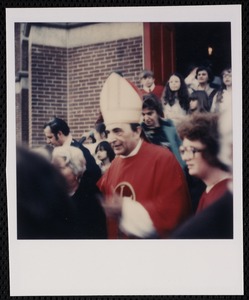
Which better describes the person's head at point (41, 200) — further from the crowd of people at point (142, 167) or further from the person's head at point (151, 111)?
the person's head at point (151, 111)

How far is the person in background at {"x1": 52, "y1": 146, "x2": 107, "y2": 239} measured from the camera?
1.13 metres

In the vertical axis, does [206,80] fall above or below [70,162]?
above

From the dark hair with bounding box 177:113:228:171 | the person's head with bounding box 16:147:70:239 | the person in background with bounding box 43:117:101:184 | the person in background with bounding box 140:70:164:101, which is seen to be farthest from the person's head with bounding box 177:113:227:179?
the person's head with bounding box 16:147:70:239

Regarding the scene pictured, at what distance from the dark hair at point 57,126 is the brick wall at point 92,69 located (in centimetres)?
2

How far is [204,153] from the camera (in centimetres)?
111

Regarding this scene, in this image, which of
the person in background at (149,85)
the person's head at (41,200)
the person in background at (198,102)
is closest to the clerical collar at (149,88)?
the person in background at (149,85)

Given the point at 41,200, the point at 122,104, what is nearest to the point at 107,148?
the point at 122,104

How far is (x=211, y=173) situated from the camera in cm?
111

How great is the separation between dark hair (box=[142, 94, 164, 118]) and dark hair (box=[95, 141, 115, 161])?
0.45 feet

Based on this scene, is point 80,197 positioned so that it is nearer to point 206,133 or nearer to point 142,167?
point 142,167

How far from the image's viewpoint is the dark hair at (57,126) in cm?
113

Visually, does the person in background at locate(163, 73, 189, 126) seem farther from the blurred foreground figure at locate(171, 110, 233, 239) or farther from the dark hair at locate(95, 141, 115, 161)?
the dark hair at locate(95, 141, 115, 161)

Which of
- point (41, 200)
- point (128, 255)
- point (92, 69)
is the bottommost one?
point (128, 255)

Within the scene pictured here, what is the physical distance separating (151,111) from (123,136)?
10cm
